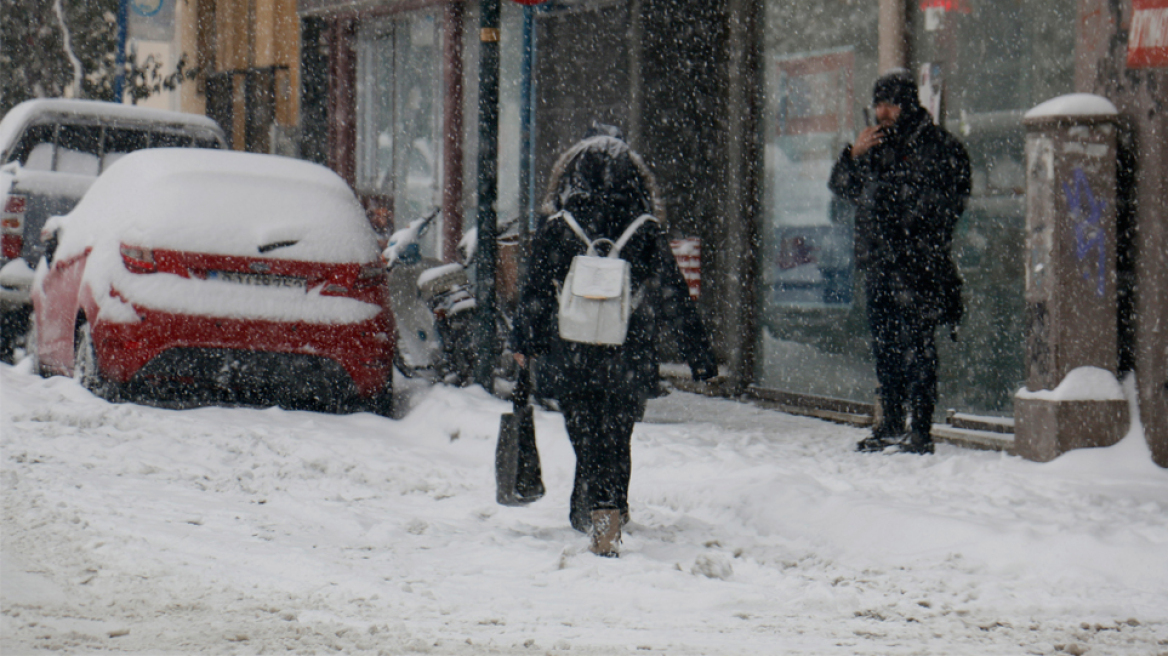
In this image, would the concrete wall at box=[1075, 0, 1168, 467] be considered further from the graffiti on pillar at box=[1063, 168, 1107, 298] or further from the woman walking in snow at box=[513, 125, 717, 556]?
the woman walking in snow at box=[513, 125, 717, 556]

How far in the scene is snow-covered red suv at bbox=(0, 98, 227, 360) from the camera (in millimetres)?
10617

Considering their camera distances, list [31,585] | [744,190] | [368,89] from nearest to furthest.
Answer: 1. [31,585]
2. [744,190]
3. [368,89]

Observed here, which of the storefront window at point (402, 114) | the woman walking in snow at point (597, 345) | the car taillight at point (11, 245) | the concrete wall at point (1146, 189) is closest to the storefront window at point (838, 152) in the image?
the concrete wall at point (1146, 189)

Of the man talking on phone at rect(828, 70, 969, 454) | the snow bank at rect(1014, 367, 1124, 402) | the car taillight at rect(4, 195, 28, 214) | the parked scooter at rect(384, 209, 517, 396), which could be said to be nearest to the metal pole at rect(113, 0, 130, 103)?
the car taillight at rect(4, 195, 28, 214)

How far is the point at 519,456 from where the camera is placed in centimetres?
572

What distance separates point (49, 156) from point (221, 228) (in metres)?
4.25

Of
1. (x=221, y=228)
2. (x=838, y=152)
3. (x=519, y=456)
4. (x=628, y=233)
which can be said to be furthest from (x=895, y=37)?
(x=519, y=456)

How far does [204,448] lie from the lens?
7.12m

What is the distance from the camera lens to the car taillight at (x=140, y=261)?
768cm

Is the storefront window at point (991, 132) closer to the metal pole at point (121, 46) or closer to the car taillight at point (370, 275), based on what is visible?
the car taillight at point (370, 275)

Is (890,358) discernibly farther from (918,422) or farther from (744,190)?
(744,190)

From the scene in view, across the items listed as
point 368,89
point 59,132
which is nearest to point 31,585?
point 59,132

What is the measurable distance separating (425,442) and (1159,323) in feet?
13.4

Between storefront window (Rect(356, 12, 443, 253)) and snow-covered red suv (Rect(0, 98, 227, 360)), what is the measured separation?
3689 millimetres
